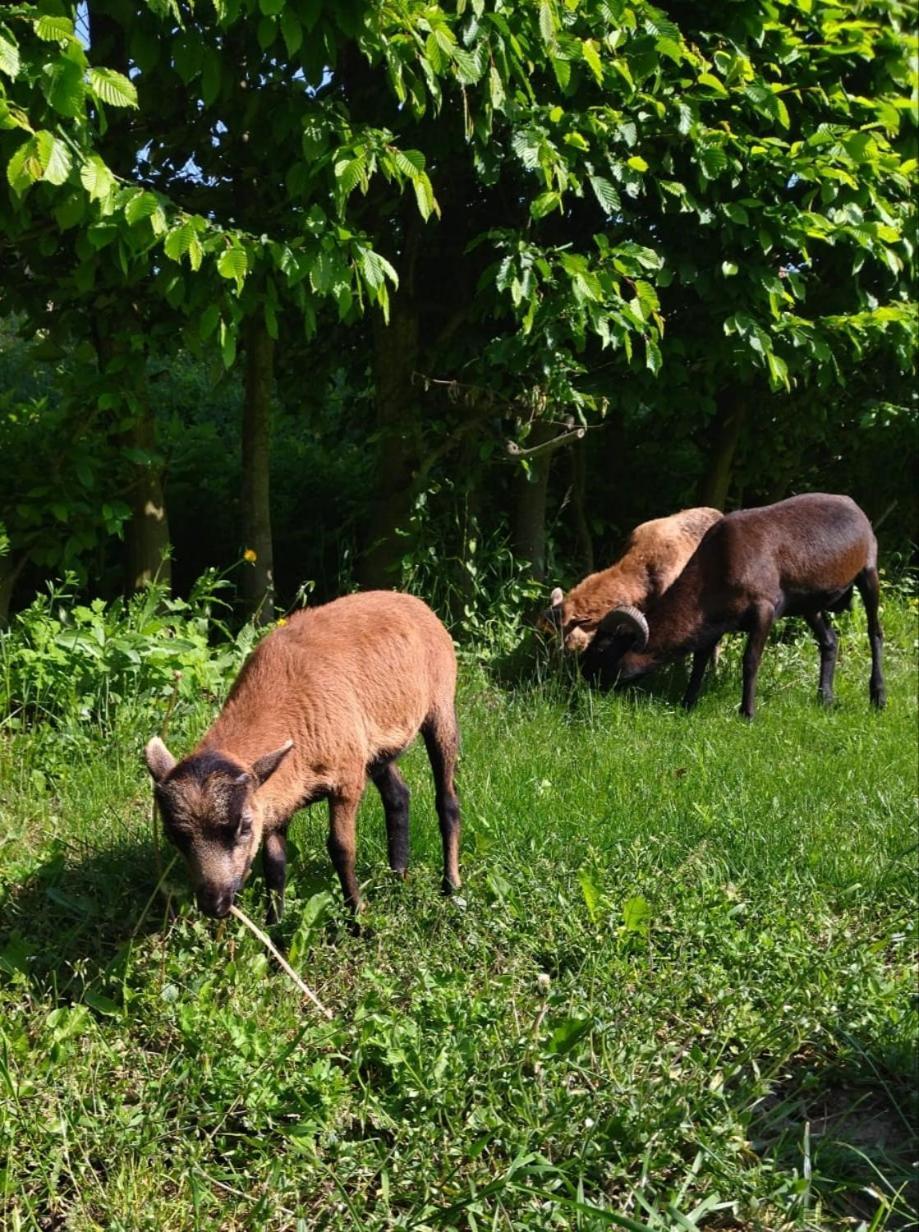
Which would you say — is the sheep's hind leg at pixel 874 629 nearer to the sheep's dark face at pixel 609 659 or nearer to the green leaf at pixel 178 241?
the sheep's dark face at pixel 609 659

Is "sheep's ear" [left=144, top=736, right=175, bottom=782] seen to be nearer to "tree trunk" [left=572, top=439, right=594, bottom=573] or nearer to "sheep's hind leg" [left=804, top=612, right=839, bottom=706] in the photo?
"sheep's hind leg" [left=804, top=612, right=839, bottom=706]

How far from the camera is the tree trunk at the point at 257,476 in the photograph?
26.5 feet

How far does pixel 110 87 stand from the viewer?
16.7 feet

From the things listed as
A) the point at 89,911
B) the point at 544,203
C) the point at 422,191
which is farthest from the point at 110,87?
the point at 89,911

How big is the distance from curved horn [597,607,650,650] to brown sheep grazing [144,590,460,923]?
310 centimetres

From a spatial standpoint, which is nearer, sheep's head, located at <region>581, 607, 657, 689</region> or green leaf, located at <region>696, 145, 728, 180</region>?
green leaf, located at <region>696, 145, 728, 180</region>

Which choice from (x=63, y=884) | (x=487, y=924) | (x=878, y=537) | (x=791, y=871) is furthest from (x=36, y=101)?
(x=878, y=537)

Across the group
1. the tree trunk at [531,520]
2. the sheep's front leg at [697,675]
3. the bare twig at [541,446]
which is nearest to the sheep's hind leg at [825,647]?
the sheep's front leg at [697,675]

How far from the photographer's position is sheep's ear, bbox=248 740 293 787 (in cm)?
425

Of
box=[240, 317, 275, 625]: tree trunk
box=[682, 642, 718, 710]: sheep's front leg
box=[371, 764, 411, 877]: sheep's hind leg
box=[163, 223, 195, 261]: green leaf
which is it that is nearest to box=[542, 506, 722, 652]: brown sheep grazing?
box=[682, 642, 718, 710]: sheep's front leg

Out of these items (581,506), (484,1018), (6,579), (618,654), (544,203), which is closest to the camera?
(484,1018)

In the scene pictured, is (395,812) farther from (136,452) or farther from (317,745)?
(136,452)

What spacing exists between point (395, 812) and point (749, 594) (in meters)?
4.27

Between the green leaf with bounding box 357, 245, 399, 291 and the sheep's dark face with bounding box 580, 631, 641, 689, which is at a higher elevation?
the green leaf with bounding box 357, 245, 399, 291
